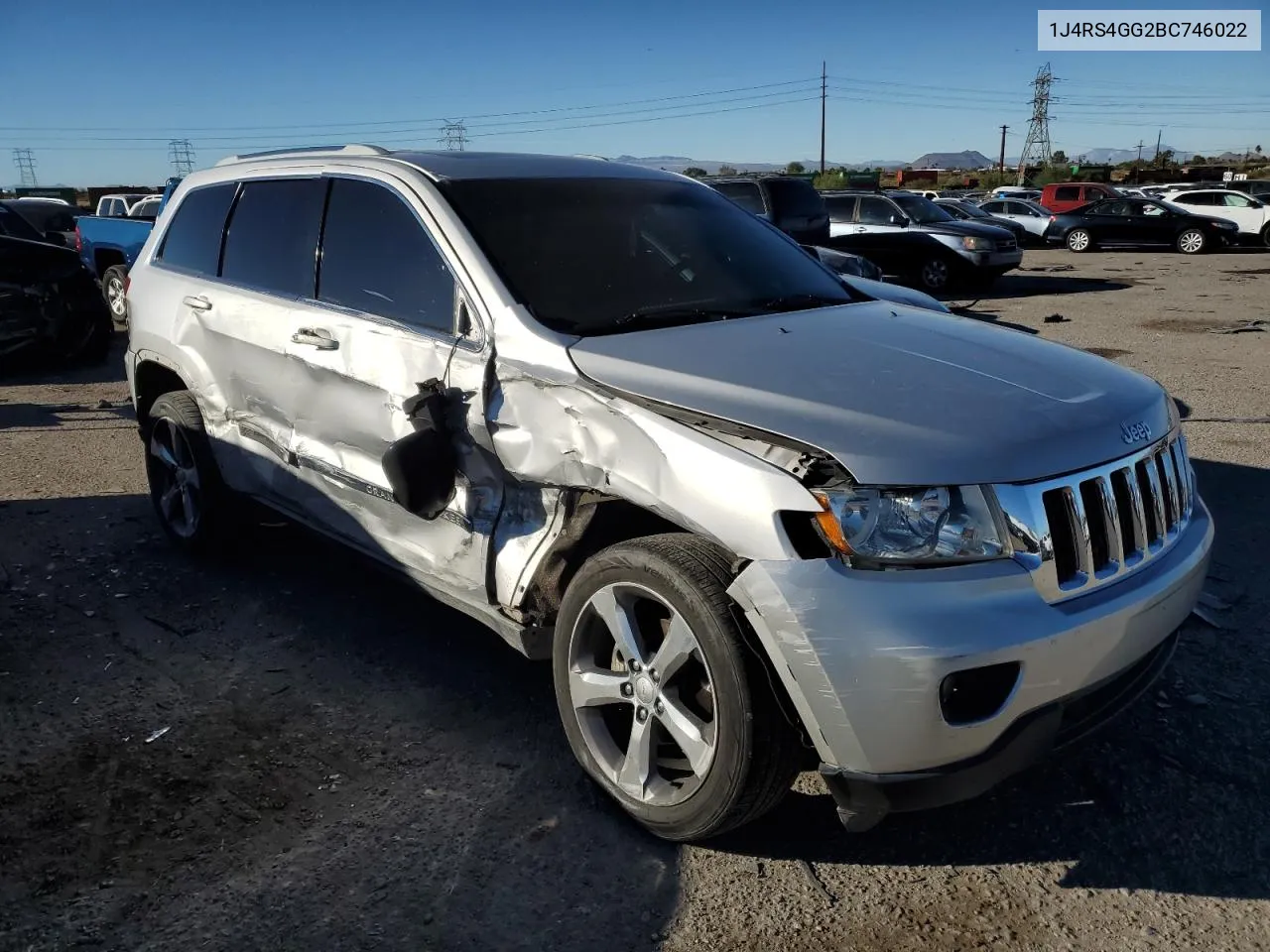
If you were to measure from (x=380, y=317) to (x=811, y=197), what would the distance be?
12.7m

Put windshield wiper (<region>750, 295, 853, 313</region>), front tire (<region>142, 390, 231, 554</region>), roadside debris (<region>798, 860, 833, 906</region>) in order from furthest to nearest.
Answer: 1. front tire (<region>142, 390, 231, 554</region>)
2. windshield wiper (<region>750, 295, 853, 313</region>)
3. roadside debris (<region>798, 860, 833, 906</region>)

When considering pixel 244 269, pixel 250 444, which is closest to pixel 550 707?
pixel 250 444

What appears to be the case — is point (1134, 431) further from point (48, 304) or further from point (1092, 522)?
point (48, 304)

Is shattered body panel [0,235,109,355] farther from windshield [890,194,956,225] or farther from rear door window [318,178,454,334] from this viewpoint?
windshield [890,194,956,225]

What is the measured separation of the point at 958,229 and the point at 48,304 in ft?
43.0

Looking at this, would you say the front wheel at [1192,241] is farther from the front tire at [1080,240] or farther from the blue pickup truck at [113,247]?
the blue pickup truck at [113,247]

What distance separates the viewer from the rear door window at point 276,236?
4070mm

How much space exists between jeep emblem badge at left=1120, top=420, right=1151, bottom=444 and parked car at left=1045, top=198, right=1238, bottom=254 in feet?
85.3

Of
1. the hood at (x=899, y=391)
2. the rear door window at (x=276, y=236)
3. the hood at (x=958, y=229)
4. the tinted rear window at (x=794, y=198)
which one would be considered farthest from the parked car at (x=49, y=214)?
the hood at (x=899, y=391)

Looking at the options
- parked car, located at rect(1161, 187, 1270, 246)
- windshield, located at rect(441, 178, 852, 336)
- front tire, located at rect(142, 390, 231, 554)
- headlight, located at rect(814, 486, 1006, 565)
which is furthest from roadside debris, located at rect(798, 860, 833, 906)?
parked car, located at rect(1161, 187, 1270, 246)

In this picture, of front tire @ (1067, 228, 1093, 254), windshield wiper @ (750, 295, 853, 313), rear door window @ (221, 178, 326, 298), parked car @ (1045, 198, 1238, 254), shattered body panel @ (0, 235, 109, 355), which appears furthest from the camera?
front tire @ (1067, 228, 1093, 254)

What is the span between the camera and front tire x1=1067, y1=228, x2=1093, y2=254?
86.3 ft

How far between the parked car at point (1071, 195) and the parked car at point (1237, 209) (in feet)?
6.68

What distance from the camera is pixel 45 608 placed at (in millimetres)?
4477
